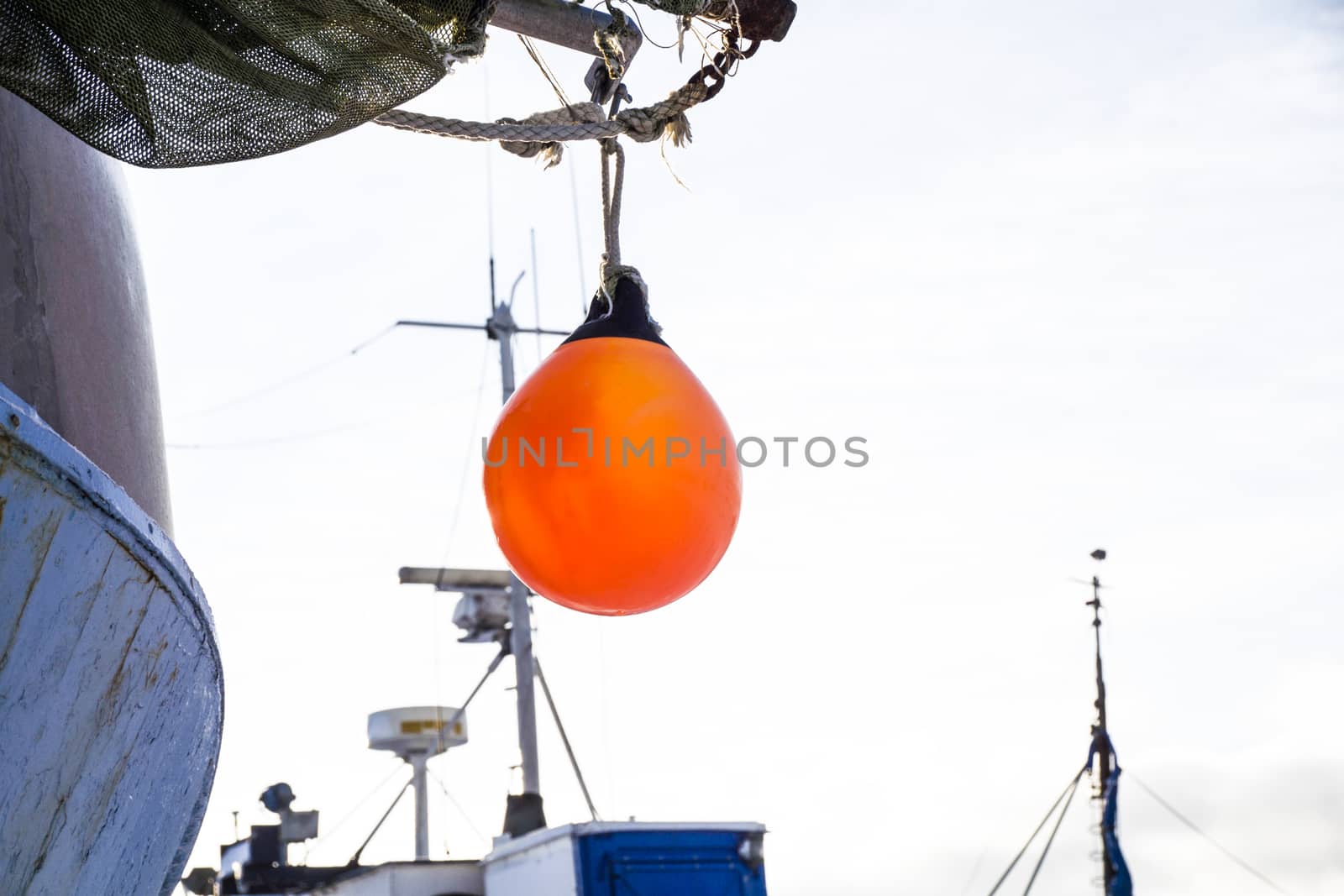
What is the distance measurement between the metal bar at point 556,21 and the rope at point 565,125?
16cm

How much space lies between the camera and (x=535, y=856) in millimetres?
13203

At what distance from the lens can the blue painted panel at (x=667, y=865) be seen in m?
12.5

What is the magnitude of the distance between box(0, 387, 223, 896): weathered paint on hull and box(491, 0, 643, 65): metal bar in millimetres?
1511

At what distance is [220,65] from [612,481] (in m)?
1.15

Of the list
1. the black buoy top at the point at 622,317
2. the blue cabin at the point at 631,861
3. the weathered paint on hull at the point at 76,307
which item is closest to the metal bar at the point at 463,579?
the blue cabin at the point at 631,861

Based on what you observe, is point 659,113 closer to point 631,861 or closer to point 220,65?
point 220,65

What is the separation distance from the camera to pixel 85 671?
9.41 ft

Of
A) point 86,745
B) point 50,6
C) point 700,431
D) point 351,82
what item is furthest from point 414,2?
point 86,745

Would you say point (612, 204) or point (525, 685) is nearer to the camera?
point (612, 204)

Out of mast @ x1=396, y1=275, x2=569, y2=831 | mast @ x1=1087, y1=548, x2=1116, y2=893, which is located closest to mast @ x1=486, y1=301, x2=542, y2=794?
mast @ x1=396, y1=275, x2=569, y2=831

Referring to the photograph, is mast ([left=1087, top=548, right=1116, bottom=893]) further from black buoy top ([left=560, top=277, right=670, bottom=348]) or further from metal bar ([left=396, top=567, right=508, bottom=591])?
black buoy top ([left=560, top=277, right=670, bottom=348])

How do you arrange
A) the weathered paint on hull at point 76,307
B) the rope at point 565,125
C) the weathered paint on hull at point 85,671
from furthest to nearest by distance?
the weathered paint on hull at point 76,307, the rope at point 565,125, the weathered paint on hull at point 85,671

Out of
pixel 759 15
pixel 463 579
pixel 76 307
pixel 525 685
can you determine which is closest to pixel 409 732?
pixel 525 685

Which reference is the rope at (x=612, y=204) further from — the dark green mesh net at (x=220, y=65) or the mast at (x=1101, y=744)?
the mast at (x=1101, y=744)
